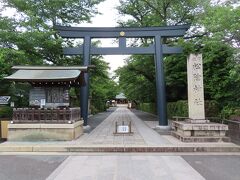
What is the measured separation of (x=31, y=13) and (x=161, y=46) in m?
9.09

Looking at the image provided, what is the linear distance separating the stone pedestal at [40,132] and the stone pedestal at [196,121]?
5.27 metres

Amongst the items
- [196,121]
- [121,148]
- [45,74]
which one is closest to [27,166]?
[121,148]

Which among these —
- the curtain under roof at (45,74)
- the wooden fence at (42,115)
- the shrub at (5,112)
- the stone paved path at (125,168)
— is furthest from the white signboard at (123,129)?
the shrub at (5,112)

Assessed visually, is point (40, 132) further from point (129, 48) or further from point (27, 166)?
point (129, 48)

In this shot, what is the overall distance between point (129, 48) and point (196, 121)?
26.4 feet

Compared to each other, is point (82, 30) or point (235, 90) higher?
point (82, 30)

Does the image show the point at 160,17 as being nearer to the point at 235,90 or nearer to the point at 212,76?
the point at 212,76

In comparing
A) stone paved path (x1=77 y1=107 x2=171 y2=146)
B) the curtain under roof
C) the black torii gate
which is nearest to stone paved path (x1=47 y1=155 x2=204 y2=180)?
stone paved path (x1=77 y1=107 x2=171 y2=146)

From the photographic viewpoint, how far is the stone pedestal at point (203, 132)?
13438 mm

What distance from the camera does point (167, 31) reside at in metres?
20.6

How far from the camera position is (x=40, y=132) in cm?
1444

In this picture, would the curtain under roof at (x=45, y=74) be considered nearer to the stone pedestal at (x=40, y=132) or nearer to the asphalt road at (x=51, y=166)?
the stone pedestal at (x=40, y=132)

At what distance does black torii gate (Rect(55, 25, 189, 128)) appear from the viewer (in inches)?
801

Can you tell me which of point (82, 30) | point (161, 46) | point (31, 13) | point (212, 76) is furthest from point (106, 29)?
point (212, 76)
